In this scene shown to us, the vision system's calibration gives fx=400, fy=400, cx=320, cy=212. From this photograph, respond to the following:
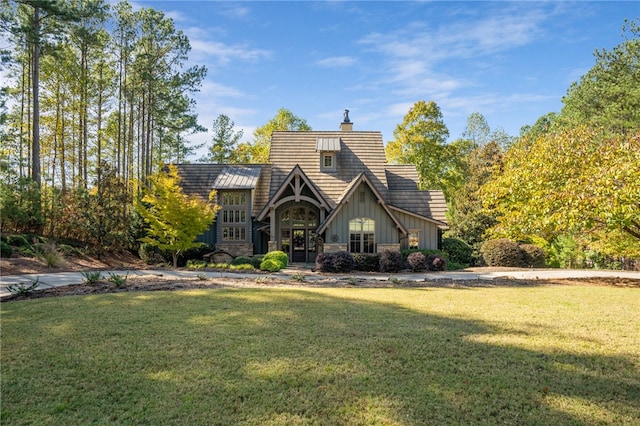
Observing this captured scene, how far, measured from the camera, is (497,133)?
50969 mm

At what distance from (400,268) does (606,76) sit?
24.2m

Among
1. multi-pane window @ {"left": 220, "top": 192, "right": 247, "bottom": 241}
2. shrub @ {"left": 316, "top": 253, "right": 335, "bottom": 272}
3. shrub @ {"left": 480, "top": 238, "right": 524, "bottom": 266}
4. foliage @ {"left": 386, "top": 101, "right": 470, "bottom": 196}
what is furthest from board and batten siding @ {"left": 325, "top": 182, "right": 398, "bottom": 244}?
foliage @ {"left": 386, "top": 101, "right": 470, "bottom": 196}

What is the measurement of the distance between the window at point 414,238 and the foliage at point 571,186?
576cm

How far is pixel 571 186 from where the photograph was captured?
14406 millimetres

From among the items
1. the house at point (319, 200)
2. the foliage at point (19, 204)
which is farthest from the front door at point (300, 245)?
the foliage at point (19, 204)

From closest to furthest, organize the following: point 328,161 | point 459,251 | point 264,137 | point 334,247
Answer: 1. point 334,247
2. point 459,251
3. point 328,161
4. point 264,137

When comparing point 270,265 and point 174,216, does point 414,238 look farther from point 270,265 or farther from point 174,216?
point 174,216

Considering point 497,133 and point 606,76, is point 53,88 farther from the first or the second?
point 497,133

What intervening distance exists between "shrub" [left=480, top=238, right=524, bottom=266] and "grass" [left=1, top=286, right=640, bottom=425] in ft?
44.6

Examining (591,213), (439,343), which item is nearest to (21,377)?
(439,343)

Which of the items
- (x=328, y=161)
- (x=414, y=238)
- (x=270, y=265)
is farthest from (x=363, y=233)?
(x=328, y=161)

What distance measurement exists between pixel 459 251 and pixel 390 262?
25.8 feet

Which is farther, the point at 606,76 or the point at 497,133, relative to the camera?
the point at 497,133

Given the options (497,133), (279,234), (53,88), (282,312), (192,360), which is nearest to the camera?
(192,360)
